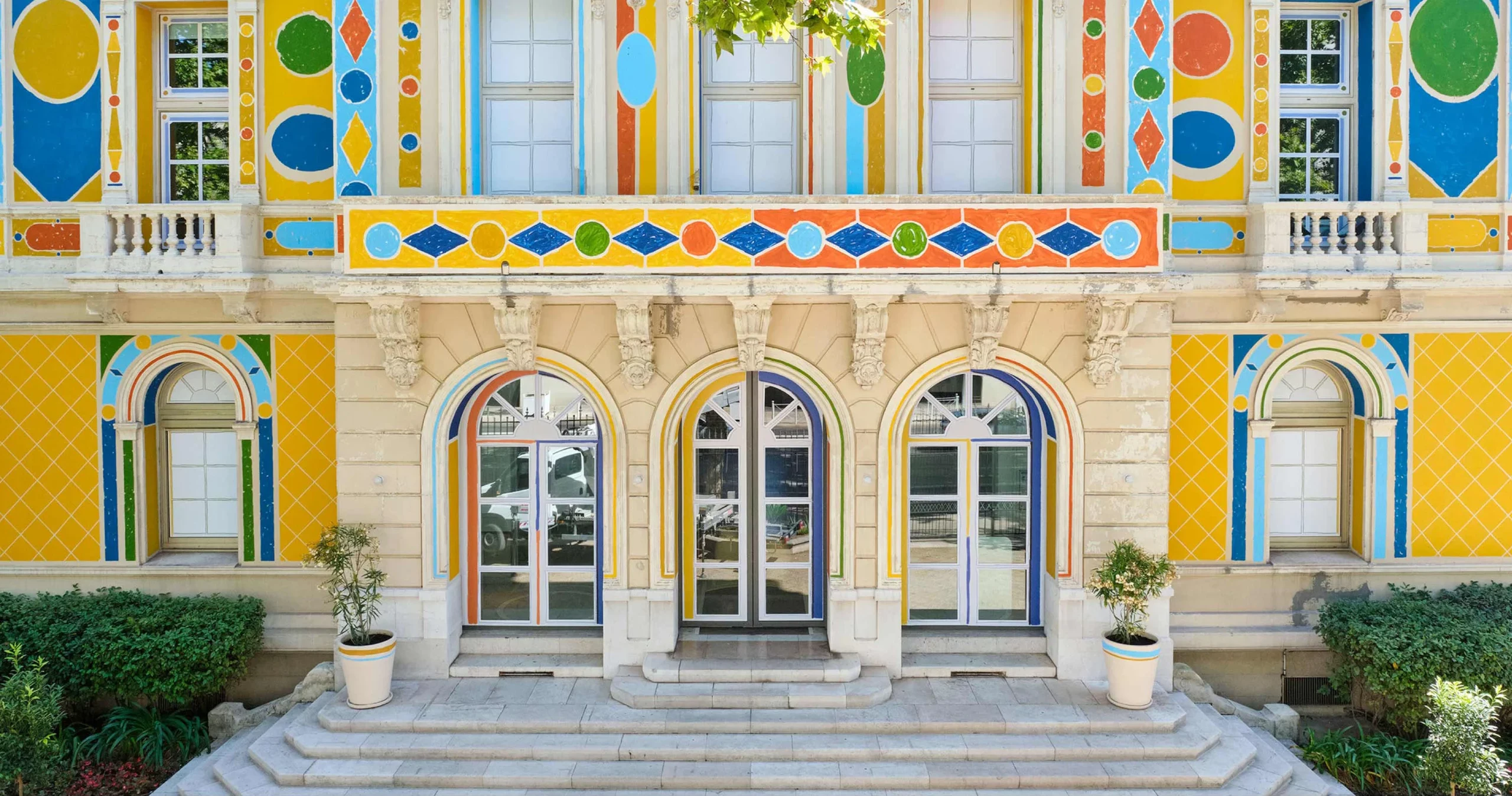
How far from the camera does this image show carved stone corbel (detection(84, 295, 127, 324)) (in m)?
11.4

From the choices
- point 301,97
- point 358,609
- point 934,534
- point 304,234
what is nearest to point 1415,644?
point 934,534

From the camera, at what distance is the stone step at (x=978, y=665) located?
11.1 metres

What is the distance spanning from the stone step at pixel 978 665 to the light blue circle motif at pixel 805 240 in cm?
450

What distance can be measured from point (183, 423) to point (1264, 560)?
41.0ft

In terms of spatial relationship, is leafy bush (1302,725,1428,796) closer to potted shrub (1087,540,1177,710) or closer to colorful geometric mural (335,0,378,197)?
potted shrub (1087,540,1177,710)

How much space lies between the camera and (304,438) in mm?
11859

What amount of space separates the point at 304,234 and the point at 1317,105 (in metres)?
11.4

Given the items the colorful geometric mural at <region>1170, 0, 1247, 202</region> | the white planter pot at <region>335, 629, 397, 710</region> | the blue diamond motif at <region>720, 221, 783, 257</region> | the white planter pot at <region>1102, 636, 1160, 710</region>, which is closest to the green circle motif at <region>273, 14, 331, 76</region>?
the blue diamond motif at <region>720, 221, 783, 257</region>

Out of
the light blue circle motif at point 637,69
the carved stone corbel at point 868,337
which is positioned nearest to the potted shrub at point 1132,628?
the carved stone corbel at point 868,337

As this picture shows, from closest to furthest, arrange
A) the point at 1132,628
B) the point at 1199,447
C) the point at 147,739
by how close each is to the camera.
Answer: the point at 1132,628, the point at 147,739, the point at 1199,447

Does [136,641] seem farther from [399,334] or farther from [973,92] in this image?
[973,92]

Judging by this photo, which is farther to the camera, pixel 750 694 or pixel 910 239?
pixel 750 694

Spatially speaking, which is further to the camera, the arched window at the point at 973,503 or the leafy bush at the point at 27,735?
the arched window at the point at 973,503

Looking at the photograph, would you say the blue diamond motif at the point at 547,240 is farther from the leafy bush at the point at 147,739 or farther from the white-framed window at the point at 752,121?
the leafy bush at the point at 147,739
